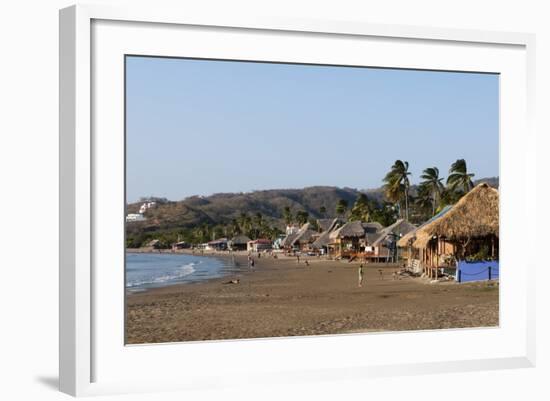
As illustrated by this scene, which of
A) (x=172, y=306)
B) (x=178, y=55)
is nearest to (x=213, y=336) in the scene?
(x=172, y=306)

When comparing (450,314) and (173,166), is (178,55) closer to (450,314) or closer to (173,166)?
(173,166)

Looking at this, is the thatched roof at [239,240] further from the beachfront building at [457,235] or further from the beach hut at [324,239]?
the beachfront building at [457,235]

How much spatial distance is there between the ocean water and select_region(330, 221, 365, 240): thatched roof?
4.94ft

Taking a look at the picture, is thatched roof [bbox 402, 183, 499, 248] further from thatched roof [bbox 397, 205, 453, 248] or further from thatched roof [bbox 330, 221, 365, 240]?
thatched roof [bbox 330, 221, 365, 240]

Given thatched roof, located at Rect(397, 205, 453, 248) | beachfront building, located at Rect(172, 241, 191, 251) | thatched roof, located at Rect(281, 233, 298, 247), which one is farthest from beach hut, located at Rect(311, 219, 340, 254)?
beachfront building, located at Rect(172, 241, 191, 251)

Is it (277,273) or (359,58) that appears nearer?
(359,58)

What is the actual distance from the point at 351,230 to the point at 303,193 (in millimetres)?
1313

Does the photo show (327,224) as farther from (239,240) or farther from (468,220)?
(468,220)

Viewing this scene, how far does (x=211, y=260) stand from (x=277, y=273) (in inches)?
67.8

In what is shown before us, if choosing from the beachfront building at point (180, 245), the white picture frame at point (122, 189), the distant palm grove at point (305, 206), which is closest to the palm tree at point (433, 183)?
the distant palm grove at point (305, 206)

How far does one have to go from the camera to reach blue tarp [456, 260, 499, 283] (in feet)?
34.7

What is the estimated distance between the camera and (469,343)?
26.2 ft

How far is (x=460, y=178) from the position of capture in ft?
33.5

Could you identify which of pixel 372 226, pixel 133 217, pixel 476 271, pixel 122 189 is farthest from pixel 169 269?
pixel 476 271
